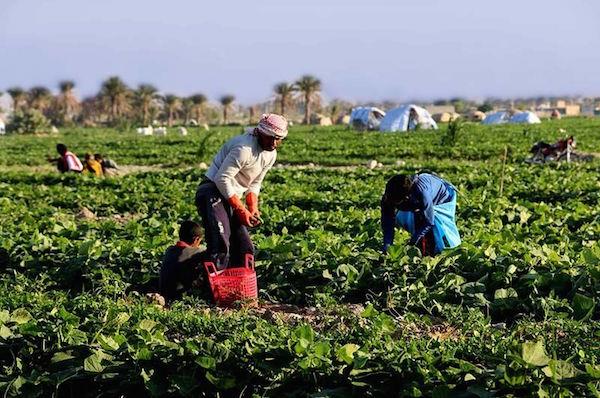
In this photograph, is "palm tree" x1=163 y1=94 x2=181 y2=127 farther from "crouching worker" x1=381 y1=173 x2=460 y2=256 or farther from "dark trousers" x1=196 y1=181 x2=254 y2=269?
"dark trousers" x1=196 y1=181 x2=254 y2=269

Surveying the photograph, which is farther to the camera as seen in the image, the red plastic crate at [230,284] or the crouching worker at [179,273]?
the crouching worker at [179,273]

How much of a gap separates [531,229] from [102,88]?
7812 cm

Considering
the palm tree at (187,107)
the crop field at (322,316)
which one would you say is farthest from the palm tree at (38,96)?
the crop field at (322,316)

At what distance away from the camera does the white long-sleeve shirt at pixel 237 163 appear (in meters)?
5.88

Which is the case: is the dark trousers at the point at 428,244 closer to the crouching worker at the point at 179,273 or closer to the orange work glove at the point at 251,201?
the orange work glove at the point at 251,201

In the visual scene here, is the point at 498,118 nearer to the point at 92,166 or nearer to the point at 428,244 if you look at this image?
the point at 92,166

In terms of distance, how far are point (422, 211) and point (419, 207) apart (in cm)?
4

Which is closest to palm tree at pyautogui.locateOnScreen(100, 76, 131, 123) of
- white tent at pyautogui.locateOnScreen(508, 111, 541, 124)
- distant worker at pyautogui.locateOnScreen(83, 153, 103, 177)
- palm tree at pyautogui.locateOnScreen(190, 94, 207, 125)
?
palm tree at pyautogui.locateOnScreen(190, 94, 207, 125)

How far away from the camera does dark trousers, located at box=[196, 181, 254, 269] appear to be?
601 cm

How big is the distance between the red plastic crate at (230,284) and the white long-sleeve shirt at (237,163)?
590 mm

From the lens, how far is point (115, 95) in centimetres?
8219

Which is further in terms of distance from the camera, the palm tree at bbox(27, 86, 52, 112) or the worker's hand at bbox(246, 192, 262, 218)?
the palm tree at bbox(27, 86, 52, 112)

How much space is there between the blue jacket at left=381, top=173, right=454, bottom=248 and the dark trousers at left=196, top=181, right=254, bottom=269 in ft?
4.06

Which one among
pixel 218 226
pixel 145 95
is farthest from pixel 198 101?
pixel 218 226
